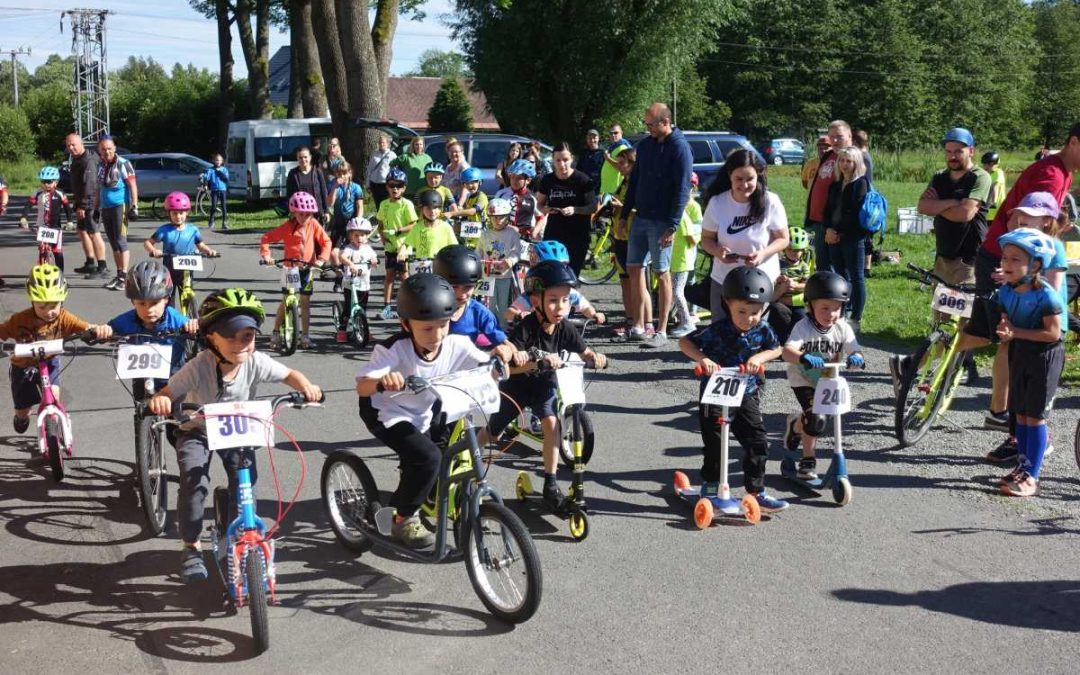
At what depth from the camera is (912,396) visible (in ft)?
26.1

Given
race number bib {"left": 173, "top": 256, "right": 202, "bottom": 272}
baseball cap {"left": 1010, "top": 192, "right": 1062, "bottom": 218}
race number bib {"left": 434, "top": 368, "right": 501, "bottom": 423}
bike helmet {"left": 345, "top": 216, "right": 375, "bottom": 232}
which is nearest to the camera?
race number bib {"left": 434, "top": 368, "right": 501, "bottom": 423}

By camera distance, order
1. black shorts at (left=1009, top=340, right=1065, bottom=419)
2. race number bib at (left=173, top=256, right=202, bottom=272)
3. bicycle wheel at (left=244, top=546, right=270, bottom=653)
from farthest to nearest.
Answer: race number bib at (left=173, top=256, right=202, bottom=272)
black shorts at (left=1009, top=340, right=1065, bottom=419)
bicycle wheel at (left=244, top=546, right=270, bottom=653)

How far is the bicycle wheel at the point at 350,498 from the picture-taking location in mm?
5664

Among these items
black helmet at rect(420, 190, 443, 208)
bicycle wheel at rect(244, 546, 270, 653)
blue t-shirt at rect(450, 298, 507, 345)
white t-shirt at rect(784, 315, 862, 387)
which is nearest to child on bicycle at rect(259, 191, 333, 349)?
black helmet at rect(420, 190, 443, 208)

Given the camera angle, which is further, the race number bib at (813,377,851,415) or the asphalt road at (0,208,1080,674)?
the race number bib at (813,377,851,415)

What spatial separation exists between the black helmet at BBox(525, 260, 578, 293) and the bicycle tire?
3250 mm

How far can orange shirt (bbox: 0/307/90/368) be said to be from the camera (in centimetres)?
700

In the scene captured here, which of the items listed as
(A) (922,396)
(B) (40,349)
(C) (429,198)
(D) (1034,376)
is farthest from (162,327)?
(D) (1034,376)

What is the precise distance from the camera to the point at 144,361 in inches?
249

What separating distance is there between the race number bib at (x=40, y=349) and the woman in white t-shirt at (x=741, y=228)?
4.49 meters

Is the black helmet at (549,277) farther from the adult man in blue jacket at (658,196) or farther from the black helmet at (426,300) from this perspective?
the adult man in blue jacket at (658,196)

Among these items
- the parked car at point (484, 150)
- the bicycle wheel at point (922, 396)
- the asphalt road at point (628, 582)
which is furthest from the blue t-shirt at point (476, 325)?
the parked car at point (484, 150)

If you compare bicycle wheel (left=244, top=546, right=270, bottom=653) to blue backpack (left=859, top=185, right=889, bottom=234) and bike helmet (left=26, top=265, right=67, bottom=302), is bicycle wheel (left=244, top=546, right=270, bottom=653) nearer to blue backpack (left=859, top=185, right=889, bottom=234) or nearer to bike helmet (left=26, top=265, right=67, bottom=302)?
bike helmet (left=26, top=265, right=67, bottom=302)

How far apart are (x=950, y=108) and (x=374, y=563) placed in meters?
75.0
